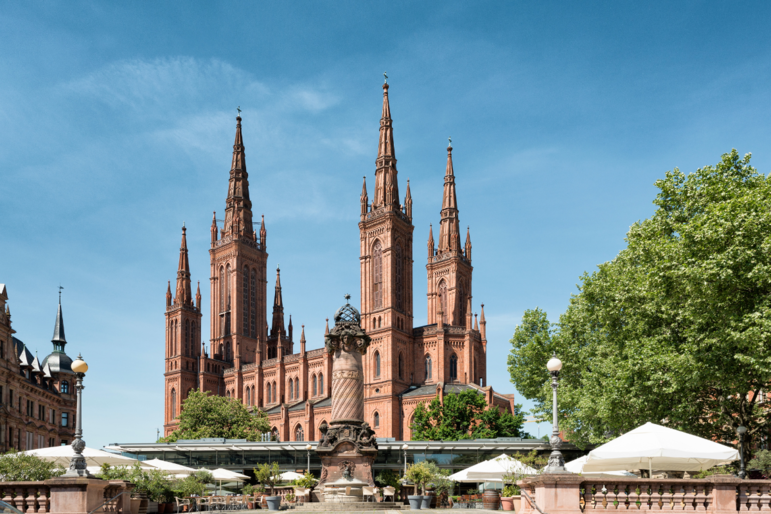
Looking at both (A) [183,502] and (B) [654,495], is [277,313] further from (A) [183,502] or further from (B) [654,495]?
(B) [654,495]

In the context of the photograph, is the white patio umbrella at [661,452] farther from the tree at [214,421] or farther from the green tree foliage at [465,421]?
the tree at [214,421]

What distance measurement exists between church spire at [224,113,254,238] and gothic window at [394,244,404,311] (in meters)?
31.9

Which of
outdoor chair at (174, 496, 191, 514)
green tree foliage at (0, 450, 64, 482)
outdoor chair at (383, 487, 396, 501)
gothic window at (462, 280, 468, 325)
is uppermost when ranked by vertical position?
gothic window at (462, 280, 468, 325)

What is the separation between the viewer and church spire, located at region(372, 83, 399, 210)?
8969 centimetres

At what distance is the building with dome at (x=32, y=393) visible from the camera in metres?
52.2

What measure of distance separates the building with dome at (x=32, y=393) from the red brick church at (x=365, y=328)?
2589cm

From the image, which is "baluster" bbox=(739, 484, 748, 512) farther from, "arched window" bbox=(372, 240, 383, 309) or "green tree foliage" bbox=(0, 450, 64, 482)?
"arched window" bbox=(372, 240, 383, 309)

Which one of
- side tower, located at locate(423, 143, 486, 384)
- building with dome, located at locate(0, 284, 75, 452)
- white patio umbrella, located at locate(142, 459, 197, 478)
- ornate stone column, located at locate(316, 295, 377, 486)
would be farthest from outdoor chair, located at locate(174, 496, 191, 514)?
side tower, located at locate(423, 143, 486, 384)

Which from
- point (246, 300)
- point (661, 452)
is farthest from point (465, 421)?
point (246, 300)

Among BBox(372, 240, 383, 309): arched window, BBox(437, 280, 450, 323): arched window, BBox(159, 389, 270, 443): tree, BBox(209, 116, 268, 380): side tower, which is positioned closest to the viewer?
BBox(159, 389, 270, 443): tree

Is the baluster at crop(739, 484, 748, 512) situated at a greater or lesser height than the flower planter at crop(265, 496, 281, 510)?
greater

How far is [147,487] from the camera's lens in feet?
87.0

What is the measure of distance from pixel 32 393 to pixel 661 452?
56630 mm

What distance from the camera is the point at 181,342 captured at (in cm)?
10694
